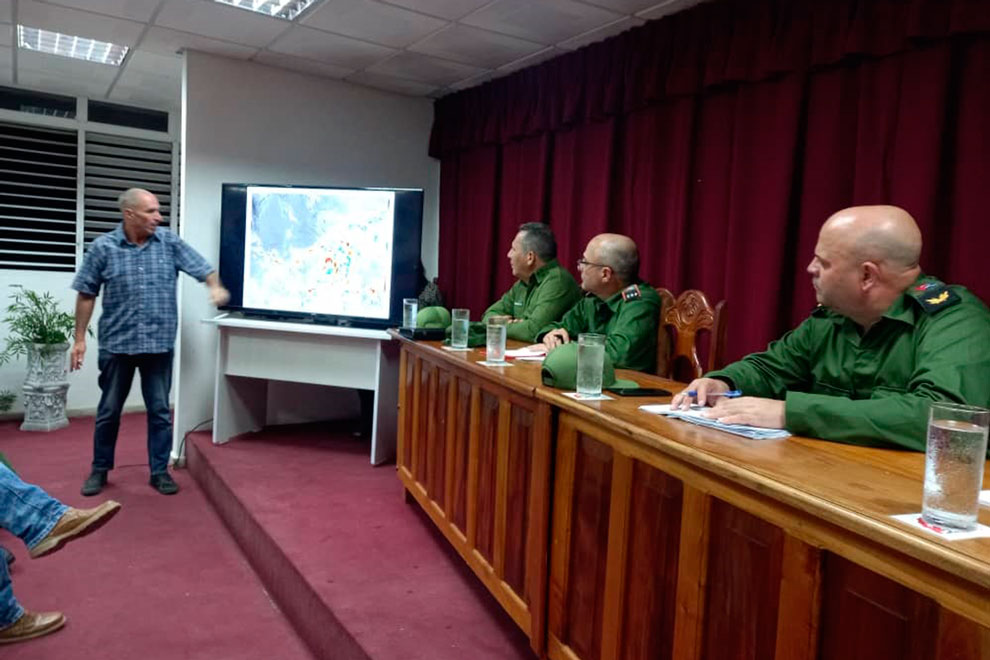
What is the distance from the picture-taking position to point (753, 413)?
125 centimetres

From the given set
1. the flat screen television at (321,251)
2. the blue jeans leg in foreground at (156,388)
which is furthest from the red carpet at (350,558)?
the flat screen television at (321,251)

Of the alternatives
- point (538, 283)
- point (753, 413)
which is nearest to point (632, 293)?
point (538, 283)

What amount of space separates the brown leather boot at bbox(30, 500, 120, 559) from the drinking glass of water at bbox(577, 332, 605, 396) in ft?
5.21

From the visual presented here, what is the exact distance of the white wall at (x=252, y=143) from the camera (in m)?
3.78

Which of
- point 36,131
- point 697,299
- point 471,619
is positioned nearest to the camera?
point 471,619

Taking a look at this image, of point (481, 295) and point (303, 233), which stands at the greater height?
point (303, 233)

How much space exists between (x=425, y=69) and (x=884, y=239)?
10.0ft

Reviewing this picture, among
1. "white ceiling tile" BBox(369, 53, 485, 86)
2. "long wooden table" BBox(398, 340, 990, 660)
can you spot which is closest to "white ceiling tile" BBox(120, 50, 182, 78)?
"white ceiling tile" BBox(369, 53, 485, 86)

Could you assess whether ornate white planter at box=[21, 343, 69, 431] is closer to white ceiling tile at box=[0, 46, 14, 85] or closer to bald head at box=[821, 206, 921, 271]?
white ceiling tile at box=[0, 46, 14, 85]

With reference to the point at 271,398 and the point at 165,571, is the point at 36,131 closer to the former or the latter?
the point at 271,398

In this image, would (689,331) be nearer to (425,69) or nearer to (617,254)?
(617,254)

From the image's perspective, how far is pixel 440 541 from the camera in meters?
2.45

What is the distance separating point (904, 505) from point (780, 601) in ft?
0.70

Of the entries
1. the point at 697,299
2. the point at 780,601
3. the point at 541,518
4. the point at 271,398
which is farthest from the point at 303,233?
the point at 780,601
